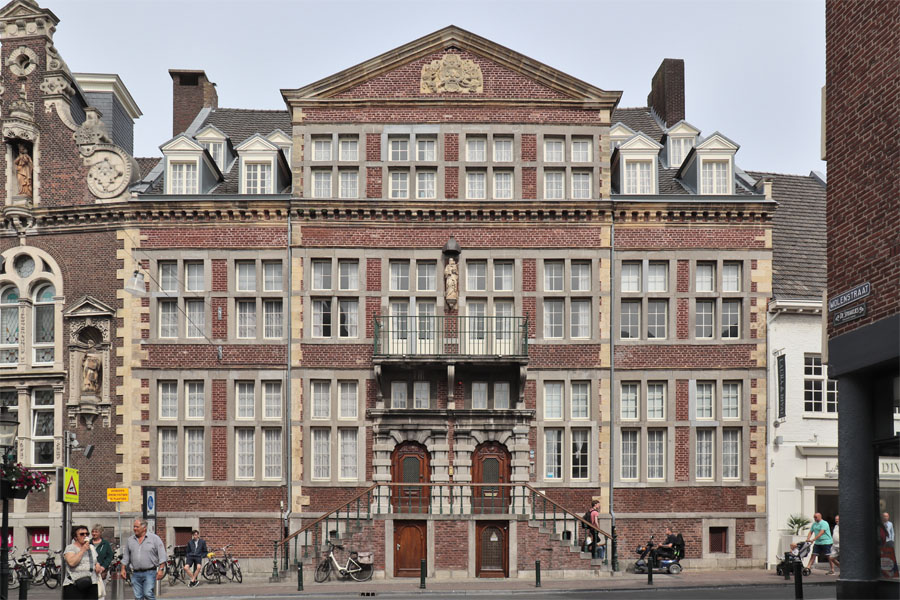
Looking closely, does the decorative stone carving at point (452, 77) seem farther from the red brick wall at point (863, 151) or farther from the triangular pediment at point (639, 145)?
the red brick wall at point (863, 151)

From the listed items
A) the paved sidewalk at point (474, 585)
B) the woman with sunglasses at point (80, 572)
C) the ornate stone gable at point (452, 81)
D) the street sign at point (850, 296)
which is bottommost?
the paved sidewalk at point (474, 585)

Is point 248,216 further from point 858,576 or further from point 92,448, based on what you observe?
point 858,576

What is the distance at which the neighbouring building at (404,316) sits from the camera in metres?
34.6

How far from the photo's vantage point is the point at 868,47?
19328 mm

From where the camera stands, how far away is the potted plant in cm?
2328

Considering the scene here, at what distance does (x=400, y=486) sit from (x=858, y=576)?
16.7 m

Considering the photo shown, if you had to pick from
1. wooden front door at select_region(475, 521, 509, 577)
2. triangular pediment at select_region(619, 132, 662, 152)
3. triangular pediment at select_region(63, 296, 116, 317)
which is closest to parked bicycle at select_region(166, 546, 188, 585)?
triangular pediment at select_region(63, 296, 116, 317)

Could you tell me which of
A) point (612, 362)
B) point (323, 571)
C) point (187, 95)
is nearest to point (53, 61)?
point (187, 95)

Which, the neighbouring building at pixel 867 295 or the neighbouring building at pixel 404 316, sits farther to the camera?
the neighbouring building at pixel 404 316

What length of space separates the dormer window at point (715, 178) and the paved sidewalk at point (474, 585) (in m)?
10.7

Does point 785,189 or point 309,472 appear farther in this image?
point 785,189

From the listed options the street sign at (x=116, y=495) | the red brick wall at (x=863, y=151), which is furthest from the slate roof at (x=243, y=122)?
the red brick wall at (x=863, y=151)

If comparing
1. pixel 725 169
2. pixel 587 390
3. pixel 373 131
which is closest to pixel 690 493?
pixel 587 390

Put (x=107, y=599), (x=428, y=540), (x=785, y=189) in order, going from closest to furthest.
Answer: (x=107, y=599), (x=428, y=540), (x=785, y=189)
